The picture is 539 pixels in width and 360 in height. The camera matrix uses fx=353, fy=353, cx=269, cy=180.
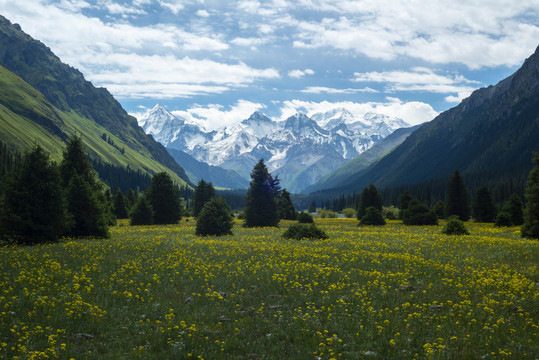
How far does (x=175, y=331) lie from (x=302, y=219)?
56717mm

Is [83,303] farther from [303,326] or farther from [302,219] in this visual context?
[302,219]

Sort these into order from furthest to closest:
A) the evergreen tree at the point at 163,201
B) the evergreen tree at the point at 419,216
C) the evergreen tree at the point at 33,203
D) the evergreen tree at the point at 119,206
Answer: the evergreen tree at the point at 119,206 → the evergreen tree at the point at 163,201 → the evergreen tree at the point at 419,216 → the evergreen tree at the point at 33,203

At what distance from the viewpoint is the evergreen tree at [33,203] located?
26.8 meters

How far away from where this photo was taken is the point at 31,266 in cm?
1769

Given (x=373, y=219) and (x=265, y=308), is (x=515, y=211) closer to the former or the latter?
(x=373, y=219)

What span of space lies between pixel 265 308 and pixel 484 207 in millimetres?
71786

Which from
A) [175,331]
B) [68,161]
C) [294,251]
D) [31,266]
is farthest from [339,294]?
[68,161]

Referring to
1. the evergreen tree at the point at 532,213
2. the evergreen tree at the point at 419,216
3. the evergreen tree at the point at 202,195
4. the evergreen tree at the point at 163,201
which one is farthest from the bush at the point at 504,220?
the evergreen tree at the point at 202,195

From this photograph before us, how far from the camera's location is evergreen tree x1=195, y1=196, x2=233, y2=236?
132 feet

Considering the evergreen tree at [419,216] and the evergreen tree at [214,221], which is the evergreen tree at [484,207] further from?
the evergreen tree at [214,221]

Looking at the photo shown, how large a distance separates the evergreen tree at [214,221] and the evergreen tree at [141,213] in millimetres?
22164

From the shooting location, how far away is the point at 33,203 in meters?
27.9

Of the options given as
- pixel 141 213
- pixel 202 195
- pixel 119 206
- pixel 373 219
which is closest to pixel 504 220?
pixel 373 219

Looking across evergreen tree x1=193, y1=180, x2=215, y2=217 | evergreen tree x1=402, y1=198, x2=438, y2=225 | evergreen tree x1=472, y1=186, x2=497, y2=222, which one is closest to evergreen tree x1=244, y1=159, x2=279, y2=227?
evergreen tree x1=402, y1=198, x2=438, y2=225
